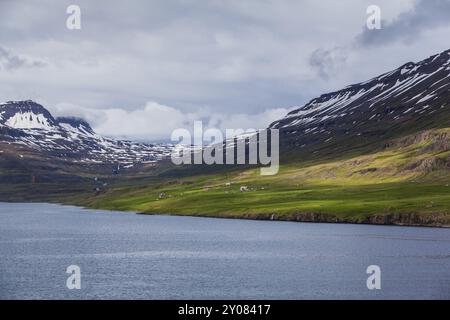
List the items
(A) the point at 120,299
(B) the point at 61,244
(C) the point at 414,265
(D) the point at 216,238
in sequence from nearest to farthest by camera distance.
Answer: (A) the point at 120,299
(C) the point at 414,265
(B) the point at 61,244
(D) the point at 216,238

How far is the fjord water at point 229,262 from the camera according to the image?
9094 centimetres

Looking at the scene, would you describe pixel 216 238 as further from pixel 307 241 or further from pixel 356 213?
pixel 356 213

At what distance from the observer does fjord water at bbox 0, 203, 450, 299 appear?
90.9 meters

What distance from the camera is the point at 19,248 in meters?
142

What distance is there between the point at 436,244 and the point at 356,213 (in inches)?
2132

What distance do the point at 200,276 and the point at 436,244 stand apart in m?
60.7

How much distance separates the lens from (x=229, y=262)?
119562 millimetres
